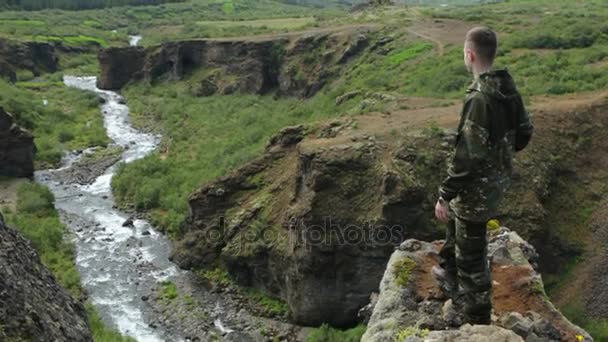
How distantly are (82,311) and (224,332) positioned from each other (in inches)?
448

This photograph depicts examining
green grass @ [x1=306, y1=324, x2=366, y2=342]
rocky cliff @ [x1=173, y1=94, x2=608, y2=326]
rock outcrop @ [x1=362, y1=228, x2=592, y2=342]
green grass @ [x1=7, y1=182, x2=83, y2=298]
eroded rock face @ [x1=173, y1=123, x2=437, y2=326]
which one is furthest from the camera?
green grass @ [x1=7, y1=182, x2=83, y2=298]

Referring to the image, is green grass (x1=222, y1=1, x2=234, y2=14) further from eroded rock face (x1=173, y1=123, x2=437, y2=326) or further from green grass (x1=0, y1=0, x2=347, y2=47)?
eroded rock face (x1=173, y1=123, x2=437, y2=326)

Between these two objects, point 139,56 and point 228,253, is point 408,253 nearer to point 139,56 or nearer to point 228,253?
point 228,253

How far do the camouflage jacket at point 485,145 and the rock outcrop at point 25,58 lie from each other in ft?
239

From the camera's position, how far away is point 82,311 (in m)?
12.4

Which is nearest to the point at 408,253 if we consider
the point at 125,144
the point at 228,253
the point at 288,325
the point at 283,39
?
the point at 288,325

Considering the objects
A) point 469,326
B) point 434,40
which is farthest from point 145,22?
point 469,326

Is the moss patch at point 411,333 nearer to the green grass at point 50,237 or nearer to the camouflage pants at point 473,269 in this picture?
the camouflage pants at point 473,269

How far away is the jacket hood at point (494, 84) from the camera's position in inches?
276

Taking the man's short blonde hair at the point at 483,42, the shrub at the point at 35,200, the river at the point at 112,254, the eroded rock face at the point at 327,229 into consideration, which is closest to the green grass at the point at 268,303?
the eroded rock face at the point at 327,229

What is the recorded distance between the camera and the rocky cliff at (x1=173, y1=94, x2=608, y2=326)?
827 inches

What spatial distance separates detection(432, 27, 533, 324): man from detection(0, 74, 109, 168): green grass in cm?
4316

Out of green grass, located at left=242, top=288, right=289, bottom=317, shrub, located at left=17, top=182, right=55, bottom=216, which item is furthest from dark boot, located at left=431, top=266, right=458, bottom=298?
shrub, located at left=17, top=182, right=55, bottom=216

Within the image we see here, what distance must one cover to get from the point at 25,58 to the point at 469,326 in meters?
81.9
